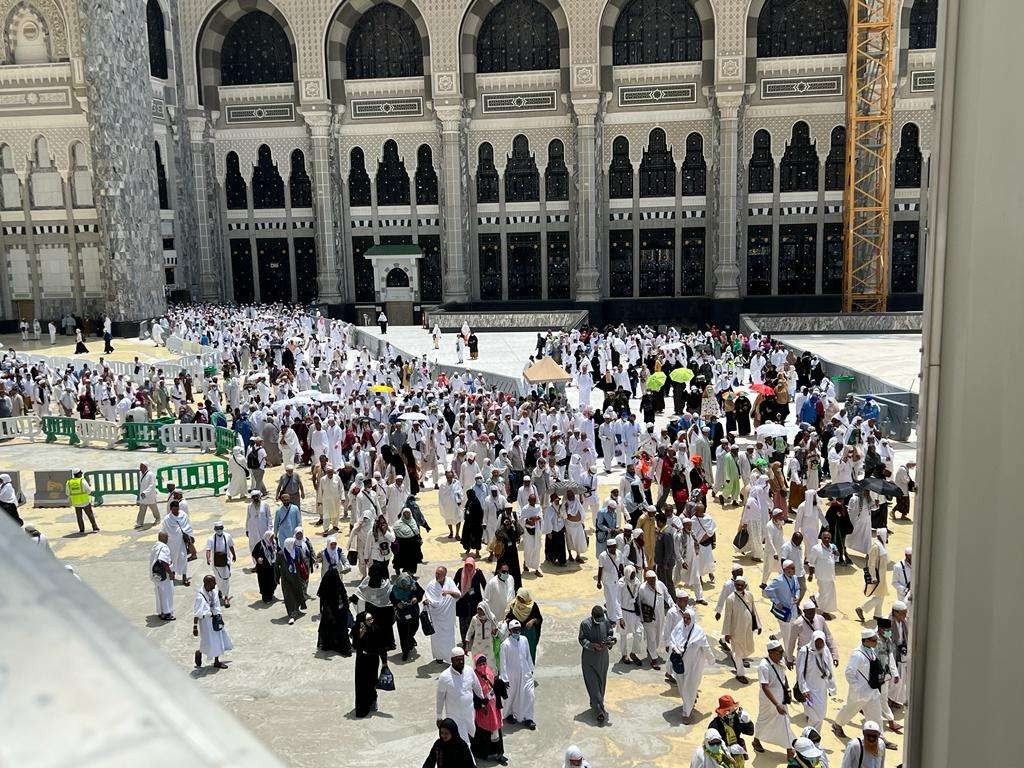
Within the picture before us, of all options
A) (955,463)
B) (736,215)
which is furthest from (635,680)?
(736,215)

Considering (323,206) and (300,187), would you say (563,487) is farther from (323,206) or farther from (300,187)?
(300,187)

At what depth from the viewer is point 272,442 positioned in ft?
54.5

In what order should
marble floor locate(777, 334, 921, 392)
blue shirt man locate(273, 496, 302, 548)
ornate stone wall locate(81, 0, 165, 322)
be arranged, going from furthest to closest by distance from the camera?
1. ornate stone wall locate(81, 0, 165, 322)
2. marble floor locate(777, 334, 921, 392)
3. blue shirt man locate(273, 496, 302, 548)

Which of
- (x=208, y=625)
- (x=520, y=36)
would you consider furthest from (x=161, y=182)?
(x=208, y=625)

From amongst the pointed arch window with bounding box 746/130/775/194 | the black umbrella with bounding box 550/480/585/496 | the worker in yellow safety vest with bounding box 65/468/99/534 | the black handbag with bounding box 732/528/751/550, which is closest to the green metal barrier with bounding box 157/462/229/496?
the worker in yellow safety vest with bounding box 65/468/99/534

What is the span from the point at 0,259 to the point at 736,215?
27217 millimetres

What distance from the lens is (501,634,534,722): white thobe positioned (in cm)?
760

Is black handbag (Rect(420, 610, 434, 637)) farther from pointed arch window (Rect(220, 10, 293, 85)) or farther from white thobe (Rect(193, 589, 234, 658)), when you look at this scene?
pointed arch window (Rect(220, 10, 293, 85))

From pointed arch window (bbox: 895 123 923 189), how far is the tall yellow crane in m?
0.96

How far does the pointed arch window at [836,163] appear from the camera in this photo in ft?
117

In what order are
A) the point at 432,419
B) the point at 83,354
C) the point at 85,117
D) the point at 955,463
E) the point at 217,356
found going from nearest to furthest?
the point at 955,463 < the point at 432,419 < the point at 217,356 < the point at 83,354 < the point at 85,117

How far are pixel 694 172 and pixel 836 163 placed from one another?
533 centimetres

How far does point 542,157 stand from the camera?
3684 cm

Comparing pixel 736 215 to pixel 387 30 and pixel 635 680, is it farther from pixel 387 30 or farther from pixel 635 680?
pixel 635 680
